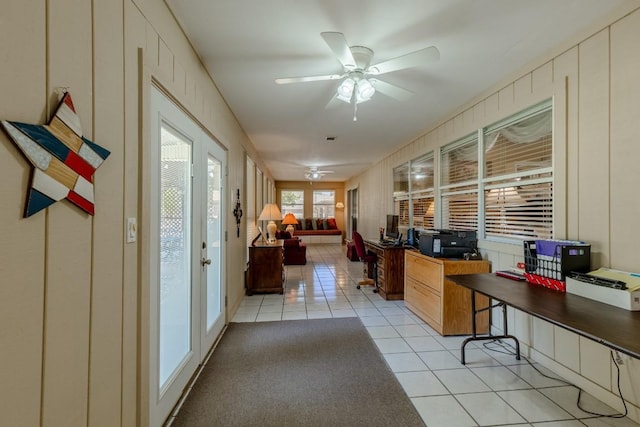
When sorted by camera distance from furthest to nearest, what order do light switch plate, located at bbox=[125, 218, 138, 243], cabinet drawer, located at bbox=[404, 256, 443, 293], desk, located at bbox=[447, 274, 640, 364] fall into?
cabinet drawer, located at bbox=[404, 256, 443, 293], light switch plate, located at bbox=[125, 218, 138, 243], desk, located at bbox=[447, 274, 640, 364]

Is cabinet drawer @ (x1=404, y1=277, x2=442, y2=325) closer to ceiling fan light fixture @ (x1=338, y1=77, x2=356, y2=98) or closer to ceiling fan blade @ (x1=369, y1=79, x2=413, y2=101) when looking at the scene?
ceiling fan blade @ (x1=369, y1=79, x2=413, y2=101)

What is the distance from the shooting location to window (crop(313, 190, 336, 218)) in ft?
39.8

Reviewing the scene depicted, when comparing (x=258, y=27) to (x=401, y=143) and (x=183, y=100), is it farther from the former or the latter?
(x=401, y=143)

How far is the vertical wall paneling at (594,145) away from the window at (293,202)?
33.6 feet

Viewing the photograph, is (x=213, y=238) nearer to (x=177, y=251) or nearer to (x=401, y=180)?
(x=177, y=251)

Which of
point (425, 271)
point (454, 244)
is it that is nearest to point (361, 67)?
point (454, 244)

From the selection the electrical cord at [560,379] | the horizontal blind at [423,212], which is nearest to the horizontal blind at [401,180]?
the horizontal blind at [423,212]

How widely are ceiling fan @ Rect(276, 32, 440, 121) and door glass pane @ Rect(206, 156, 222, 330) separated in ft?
3.93

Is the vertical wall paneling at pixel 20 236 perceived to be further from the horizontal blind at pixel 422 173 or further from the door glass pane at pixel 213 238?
the horizontal blind at pixel 422 173

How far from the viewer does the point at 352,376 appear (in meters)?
2.31

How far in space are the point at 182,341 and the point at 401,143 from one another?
186 inches

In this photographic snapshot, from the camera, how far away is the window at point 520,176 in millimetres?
2496

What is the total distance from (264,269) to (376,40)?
3.56 m

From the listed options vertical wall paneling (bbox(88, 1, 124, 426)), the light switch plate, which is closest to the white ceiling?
vertical wall paneling (bbox(88, 1, 124, 426))
